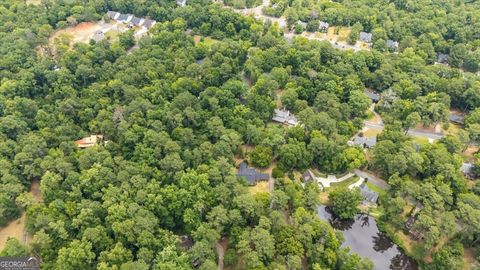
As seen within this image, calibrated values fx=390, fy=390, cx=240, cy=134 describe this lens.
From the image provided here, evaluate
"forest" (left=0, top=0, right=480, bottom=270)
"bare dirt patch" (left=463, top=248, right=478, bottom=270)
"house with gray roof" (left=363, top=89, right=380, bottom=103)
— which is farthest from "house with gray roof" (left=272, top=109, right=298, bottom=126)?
"bare dirt patch" (left=463, top=248, right=478, bottom=270)

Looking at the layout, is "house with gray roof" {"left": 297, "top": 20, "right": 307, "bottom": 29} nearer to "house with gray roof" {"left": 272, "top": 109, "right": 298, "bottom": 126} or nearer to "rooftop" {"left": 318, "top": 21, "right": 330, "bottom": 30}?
"rooftop" {"left": 318, "top": 21, "right": 330, "bottom": 30}

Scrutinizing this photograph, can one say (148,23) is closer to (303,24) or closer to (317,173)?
(303,24)

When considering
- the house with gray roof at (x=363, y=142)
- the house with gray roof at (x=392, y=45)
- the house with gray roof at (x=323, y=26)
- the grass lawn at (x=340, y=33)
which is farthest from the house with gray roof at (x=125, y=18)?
the house with gray roof at (x=363, y=142)

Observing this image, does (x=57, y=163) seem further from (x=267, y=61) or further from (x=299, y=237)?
(x=267, y=61)

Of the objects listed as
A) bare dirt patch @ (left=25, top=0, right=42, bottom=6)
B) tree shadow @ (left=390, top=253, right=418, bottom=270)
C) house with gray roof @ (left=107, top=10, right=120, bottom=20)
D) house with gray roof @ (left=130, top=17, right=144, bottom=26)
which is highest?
bare dirt patch @ (left=25, top=0, right=42, bottom=6)

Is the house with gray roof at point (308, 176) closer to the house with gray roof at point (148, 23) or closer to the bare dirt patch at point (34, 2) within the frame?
the house with gray roof at point (148, 23)
